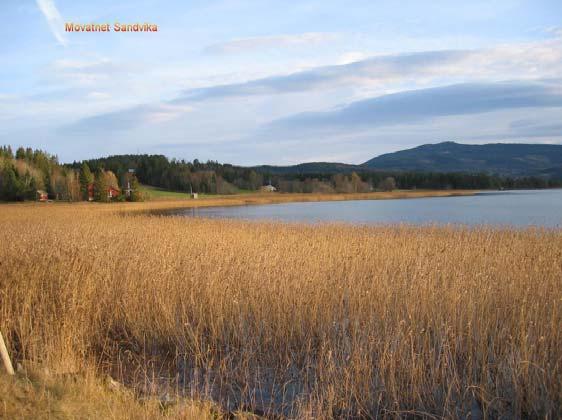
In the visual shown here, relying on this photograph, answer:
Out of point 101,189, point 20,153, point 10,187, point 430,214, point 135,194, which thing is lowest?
point 430,214

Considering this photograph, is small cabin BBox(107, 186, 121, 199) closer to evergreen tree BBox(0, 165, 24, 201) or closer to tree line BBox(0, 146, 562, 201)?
tree line BBox(0, 146, 562, 201)

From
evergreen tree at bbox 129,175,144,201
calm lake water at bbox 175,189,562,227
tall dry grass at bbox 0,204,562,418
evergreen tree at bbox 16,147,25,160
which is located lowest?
calm lake water at bbox 175,189,562,227

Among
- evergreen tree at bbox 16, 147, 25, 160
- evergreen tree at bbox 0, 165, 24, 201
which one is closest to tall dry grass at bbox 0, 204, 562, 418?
evergreen tree at bbox 0, 165, 24, 201

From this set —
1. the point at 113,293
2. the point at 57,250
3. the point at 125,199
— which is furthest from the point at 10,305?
the point at 125,199

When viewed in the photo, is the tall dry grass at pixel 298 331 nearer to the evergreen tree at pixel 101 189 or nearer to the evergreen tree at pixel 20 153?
the evergreen tree at pixel 101 189

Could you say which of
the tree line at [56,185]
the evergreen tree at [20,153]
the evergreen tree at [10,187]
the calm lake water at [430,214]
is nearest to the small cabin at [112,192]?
the tree line at [56,185]

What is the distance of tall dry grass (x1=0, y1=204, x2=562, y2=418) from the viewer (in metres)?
4.50

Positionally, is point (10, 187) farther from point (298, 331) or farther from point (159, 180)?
point (298, 331)

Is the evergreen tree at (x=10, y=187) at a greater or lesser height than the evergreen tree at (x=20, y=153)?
lesser

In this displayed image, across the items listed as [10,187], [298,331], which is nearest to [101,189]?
[10,187]

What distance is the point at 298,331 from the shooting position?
595 cm

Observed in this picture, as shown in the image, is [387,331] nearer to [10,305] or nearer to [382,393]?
[382,393]

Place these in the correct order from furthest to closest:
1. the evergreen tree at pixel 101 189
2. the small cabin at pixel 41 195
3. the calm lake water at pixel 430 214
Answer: the small cabin at pixel 41 195
the evergreen tree at pixel 101 189
the calm lake water at pixel 430 214

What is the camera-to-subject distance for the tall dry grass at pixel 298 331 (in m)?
4.50
